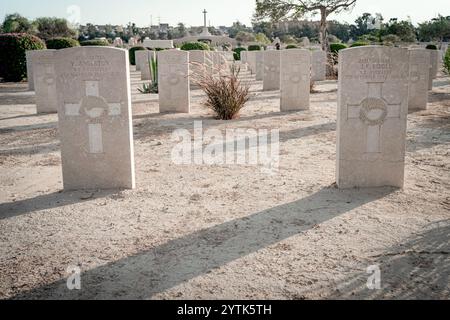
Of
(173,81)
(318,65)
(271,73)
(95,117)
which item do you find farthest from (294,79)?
(318,65)

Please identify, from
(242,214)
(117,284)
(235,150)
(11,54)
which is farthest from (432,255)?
(11,54)

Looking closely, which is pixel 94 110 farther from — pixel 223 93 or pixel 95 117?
pixel 223 93

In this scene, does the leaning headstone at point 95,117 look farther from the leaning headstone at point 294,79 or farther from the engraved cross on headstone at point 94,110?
the leaning headstone at point 294,79

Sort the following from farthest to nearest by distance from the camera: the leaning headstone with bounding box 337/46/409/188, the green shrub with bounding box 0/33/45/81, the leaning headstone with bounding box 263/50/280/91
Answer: the green shrub with bounding box 0/33/45/81, the leaning headstone with bounding box 263/50/280/91, the leaning headstone with bounding box 337/46/409/188

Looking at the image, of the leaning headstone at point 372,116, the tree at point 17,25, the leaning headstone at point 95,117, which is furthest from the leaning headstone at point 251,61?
the tree at point 17,25

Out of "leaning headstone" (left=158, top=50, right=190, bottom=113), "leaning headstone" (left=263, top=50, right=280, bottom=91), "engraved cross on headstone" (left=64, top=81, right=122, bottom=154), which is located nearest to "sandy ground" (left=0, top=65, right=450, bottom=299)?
"engraved cross on headstone" (left=64, top=81, right=122, bottom=154)

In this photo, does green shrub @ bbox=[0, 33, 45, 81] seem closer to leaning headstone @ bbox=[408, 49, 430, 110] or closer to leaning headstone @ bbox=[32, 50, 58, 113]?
leaning headstone @ bbox=[32, 50, 58, 113]

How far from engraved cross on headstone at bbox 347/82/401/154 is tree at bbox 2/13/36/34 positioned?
144 ft

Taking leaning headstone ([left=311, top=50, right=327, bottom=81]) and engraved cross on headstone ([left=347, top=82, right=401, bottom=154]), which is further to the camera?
leaning headstone ([left=311, top=50, right=327, bottom=81])

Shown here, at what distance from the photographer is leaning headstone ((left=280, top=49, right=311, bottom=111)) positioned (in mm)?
9734

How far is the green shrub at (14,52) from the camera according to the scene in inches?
672

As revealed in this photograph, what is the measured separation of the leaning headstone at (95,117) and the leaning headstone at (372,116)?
2254 millimetres

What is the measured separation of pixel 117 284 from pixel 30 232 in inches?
50.0
